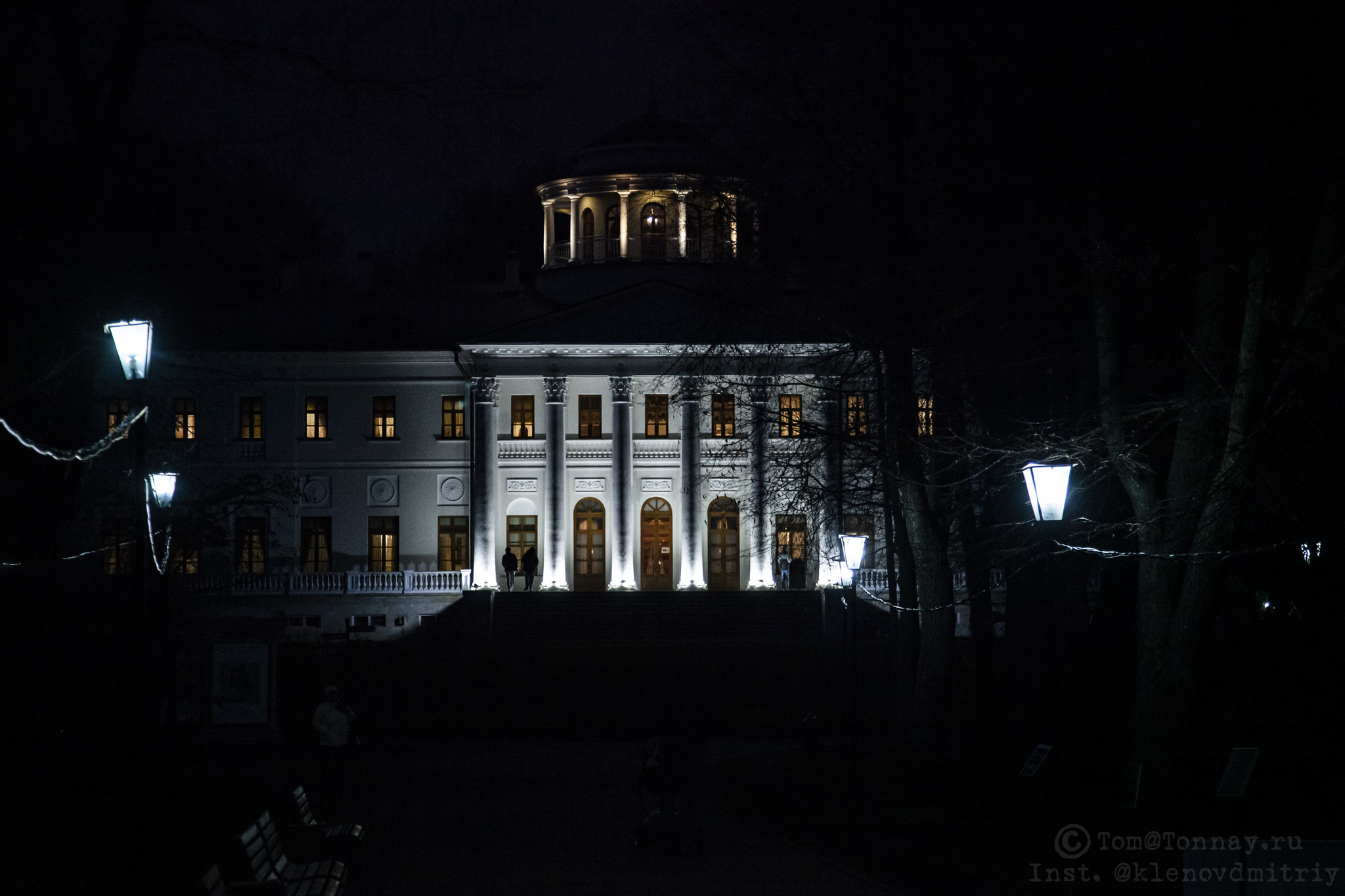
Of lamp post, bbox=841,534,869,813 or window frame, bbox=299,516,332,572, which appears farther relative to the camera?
window frame, bbox=299,516,332,572

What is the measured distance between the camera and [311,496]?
147 feet

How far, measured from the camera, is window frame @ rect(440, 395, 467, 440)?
44875 mm

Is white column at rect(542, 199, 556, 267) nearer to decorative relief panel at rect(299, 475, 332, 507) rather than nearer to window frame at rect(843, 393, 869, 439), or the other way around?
decorative relief panel at rect(299, 475, 332, 507)

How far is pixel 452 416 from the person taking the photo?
4500 cm

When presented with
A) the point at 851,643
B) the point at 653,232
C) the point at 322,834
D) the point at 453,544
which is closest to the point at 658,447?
the point at 453,544

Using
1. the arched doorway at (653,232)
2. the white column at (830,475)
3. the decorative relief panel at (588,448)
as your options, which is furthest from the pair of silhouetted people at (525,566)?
the white column at (830,475)

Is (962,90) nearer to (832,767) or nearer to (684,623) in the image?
(832,767)

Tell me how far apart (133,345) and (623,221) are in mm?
37625

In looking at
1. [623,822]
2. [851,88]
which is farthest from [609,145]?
[623,822]

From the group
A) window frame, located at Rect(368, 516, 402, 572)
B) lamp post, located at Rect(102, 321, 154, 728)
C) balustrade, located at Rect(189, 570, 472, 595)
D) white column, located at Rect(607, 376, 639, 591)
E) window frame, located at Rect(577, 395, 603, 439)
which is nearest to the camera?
lamp post, located at Rect(102, 321, 154, 728)

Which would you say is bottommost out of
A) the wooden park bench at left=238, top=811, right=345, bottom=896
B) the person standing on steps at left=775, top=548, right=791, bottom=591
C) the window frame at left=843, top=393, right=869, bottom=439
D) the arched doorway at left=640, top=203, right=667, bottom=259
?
the wooden park bench at left=238, top=811, right=345, bottom=896

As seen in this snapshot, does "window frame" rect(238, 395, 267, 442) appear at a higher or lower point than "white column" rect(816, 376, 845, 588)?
higher

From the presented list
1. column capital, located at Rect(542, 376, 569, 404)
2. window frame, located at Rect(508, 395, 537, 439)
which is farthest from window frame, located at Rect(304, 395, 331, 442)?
column capital, located at Rect(542, 376, 569, 404)

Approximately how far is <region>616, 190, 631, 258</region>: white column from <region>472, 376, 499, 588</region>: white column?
6.76 metres
